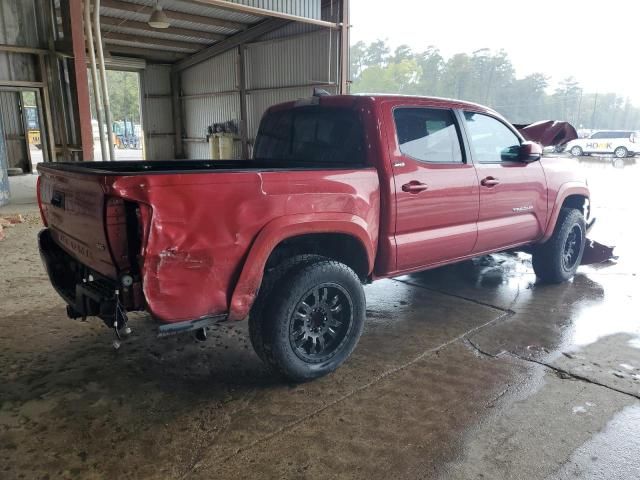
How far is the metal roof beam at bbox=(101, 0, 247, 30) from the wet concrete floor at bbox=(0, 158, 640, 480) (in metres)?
12.3

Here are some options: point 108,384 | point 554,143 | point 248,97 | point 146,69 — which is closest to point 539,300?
point 554,143

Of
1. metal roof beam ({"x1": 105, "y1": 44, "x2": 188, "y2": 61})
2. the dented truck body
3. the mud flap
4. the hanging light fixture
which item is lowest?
the mud flap

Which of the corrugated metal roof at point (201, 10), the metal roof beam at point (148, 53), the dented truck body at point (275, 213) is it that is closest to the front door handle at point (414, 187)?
the dented truck body at point (275, 213)

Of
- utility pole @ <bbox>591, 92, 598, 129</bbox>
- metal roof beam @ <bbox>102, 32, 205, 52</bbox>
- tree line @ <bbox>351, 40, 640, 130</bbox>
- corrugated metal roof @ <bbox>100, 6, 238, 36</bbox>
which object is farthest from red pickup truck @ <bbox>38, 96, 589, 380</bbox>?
utility pole @ <bbox>591, 92, 598, 129</bbox>

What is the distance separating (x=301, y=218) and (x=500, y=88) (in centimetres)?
3107

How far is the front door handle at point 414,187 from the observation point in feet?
11.0

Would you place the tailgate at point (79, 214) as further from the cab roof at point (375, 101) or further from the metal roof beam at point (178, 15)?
the metal roof beam at point (178, 15)

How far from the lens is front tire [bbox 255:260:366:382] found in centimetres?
285

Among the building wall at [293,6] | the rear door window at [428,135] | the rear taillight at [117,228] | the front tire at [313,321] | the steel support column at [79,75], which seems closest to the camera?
the rear taillight at [117,228]

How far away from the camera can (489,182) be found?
4.02 metres

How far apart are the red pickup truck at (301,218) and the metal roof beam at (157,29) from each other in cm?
1415

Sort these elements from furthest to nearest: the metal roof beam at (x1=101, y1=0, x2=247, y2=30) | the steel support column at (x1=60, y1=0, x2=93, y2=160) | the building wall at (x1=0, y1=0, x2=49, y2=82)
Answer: the metal roof beam at (x1=101, y1=0, x2=247, y2=30) < the building wall at (x1=0, y1=0, x2=49, y2=82) < the steel support column at (x1=60, y1=0, x2=93, y2=160)

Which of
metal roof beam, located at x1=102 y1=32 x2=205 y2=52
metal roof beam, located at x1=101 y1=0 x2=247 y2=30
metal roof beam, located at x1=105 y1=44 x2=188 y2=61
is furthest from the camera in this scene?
metal roof beam, located at x1=105 y1=44 x2=188 y2=61

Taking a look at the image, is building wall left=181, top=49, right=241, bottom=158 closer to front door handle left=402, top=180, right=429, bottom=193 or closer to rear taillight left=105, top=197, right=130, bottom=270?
front door handle left=402, top=180, right=429, bottom=193
